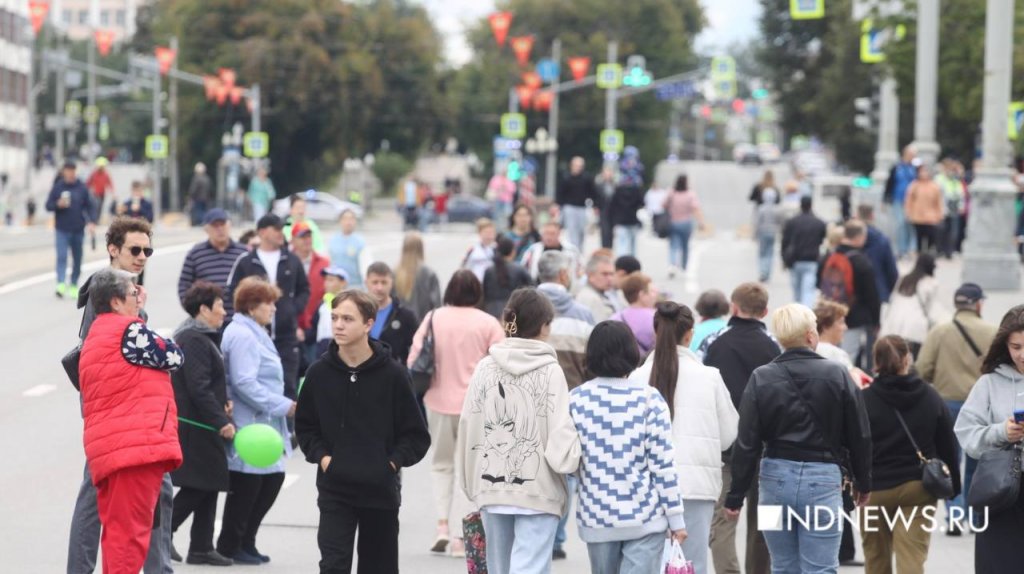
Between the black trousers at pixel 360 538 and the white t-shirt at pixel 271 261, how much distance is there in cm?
595

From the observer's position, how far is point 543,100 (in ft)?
251

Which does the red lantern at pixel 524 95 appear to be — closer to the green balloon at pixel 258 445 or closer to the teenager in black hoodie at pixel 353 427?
the green balloon at pixel 258 445

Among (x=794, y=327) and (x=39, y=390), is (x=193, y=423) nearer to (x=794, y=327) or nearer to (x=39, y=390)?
(x=794, y=327)

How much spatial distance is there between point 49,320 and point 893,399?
14.2 meters

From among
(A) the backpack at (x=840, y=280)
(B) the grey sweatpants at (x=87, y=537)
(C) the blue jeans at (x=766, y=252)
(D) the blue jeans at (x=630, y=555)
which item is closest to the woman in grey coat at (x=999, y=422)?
(D) the blue jeans at (x=630, y=555)

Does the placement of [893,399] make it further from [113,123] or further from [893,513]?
[113,123]

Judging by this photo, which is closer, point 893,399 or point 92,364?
point 92,364

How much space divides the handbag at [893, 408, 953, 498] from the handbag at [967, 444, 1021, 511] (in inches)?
53.0

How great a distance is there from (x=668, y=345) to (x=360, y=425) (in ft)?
4.91

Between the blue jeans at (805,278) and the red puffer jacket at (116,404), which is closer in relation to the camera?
the red puffer jacket at (116,404)

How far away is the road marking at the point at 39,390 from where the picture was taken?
16.3m

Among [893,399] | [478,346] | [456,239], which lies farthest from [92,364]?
[456,239]

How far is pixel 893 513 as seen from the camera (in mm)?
9227

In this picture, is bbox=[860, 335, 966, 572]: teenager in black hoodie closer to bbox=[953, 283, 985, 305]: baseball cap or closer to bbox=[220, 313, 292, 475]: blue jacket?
bbox=[953, 283, 985, 305]: baseball cap
